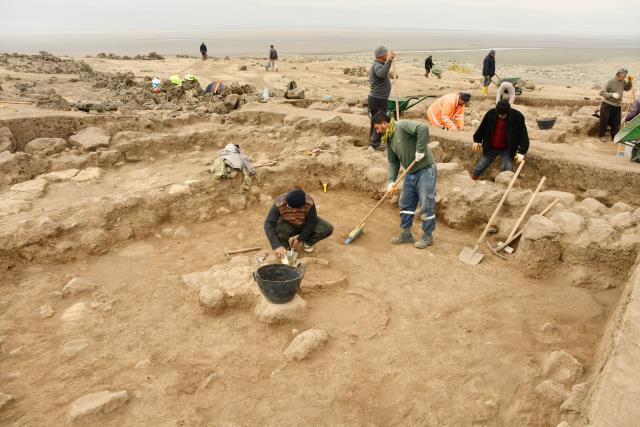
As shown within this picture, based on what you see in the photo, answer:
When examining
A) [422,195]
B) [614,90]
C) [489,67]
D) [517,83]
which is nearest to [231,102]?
[422,195]

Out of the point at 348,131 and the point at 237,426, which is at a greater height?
the point at 348,131

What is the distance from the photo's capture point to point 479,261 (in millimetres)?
4867

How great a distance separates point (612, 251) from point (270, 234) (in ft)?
11.9

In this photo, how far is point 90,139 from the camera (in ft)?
23.8

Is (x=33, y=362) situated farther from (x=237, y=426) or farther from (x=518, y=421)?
(x=518, y=421)

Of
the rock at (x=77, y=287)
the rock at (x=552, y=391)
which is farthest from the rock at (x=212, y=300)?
the rock at (x=552, y=391)

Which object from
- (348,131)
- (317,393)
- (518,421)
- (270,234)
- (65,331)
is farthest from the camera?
(348,131)

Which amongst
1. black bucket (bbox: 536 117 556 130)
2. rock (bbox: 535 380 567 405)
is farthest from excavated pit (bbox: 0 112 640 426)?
black bucket (bbox: 536 117 556 130)

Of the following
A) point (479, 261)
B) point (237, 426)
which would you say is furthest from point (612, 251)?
point (237, 426)

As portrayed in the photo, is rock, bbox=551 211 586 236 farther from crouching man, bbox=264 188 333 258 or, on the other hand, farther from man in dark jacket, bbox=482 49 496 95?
man in dark jacket, bbox=482 49 496 95

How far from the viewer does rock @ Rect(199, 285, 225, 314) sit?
13.2 ft

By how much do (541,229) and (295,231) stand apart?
2769 mm

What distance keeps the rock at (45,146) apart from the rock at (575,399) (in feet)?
25.6

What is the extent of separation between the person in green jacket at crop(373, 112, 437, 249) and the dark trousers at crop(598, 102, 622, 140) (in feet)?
21.3
